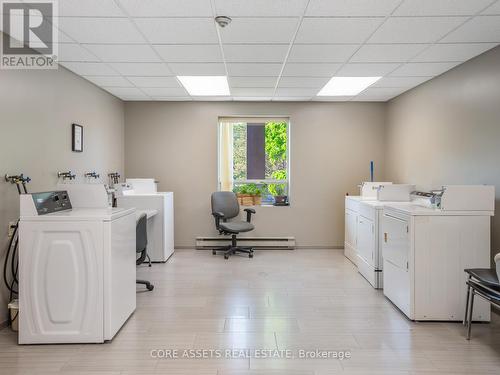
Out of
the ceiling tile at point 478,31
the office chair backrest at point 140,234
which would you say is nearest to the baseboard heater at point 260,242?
the office chair backrest at point 140,234

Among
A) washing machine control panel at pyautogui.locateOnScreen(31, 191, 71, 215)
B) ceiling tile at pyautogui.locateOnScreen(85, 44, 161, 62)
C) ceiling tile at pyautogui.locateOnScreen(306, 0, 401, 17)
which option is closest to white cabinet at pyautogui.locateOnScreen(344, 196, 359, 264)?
ceiling tile at pyautogui.locateOnScreen(306, 0, 401, 17)

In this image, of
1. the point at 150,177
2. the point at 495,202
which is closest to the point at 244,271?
the point at 150,177

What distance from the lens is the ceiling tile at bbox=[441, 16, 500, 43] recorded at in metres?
2.63

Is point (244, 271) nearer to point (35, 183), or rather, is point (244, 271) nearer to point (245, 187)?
point (245, 187)

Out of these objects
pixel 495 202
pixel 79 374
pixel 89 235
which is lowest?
pixel 79 374

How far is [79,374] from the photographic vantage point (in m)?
2.15

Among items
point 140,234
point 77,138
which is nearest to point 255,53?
point 140,234

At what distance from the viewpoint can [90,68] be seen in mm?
3787

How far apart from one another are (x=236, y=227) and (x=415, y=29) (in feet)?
10.8

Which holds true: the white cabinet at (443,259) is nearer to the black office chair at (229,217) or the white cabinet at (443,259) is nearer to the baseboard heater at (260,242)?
the black office chair at (229,217)

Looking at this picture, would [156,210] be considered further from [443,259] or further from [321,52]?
[443,259]

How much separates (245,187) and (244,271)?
1830mm

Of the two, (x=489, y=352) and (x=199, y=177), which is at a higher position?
(x=199, y=177)

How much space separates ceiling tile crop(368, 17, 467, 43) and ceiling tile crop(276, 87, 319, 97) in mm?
1773
